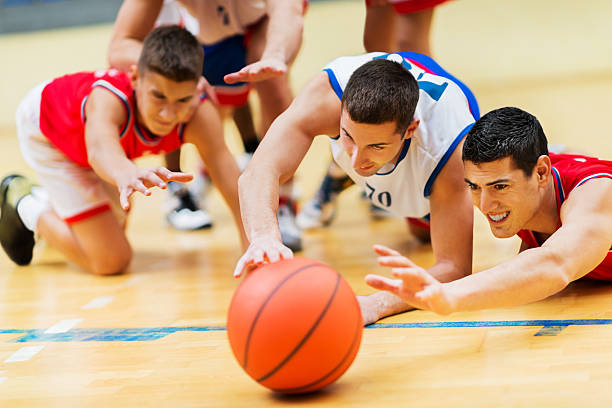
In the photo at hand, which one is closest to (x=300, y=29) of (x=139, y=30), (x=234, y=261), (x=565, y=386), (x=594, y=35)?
(x=139, y=30)

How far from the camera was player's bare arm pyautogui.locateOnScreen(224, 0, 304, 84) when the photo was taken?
2.78 metres

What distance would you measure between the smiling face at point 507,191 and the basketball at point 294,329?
70 centimetres

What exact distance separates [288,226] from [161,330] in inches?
51.4

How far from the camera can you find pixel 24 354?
2531 millimetres

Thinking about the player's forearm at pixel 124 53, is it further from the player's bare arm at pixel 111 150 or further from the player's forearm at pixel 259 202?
the player's forearm at pixel 259 202

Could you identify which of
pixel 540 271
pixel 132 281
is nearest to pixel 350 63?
pixel 540 271

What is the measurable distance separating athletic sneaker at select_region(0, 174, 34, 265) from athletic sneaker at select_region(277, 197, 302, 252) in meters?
1.22

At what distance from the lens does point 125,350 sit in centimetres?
250

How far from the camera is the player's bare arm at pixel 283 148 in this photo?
2469 millimetres

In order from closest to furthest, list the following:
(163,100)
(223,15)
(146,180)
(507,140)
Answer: (507,140), (146,180), (163,100), (223,15)

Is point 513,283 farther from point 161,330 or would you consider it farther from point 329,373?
→ point 161,330

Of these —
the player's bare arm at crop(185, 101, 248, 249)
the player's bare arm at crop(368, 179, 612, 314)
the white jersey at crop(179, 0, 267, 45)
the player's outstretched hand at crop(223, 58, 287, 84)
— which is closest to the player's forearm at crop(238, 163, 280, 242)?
the player's outstretched hand at crop(223, 58, 287, 84)

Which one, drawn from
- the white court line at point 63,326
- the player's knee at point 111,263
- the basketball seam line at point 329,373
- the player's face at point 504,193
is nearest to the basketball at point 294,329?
the basketball seam line at point 329,373

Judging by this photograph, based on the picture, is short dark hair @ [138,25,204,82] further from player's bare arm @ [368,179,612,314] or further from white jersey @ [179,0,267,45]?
player's bare arm @ [368,179,612,314]
